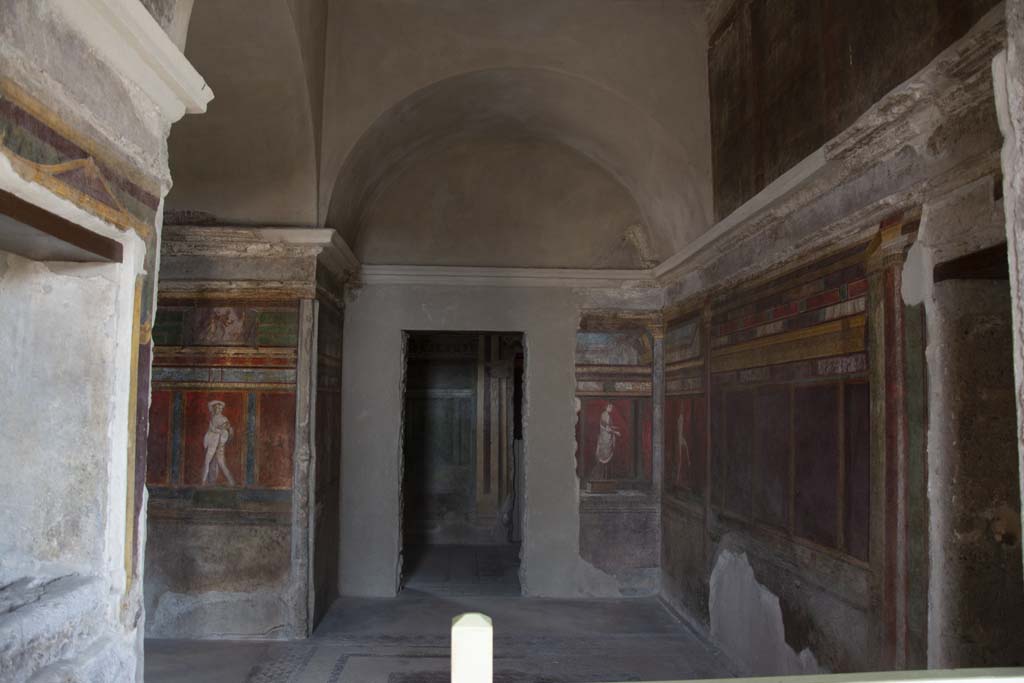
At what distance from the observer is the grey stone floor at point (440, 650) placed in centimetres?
458

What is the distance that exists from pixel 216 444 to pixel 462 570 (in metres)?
3.27

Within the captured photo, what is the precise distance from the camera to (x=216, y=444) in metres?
5.34

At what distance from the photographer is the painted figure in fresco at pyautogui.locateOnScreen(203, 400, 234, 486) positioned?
5324 millimetres

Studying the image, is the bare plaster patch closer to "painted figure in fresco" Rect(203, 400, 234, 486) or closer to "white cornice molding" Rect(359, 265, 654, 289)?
"white cornice molding" Rect(359, 265, 654, 289)

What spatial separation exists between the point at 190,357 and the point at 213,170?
141cm

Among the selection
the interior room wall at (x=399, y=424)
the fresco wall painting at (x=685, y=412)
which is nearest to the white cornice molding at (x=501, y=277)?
the interior room wall at (x=399, y=424)

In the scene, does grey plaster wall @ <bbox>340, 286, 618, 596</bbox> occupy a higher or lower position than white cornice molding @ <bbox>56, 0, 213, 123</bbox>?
lower

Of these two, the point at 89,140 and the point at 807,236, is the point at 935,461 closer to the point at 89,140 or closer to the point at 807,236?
the point at 807,236

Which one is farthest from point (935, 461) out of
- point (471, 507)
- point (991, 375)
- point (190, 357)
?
point (471, 507)

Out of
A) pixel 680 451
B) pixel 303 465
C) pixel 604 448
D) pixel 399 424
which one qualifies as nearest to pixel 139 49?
pixel 303 465

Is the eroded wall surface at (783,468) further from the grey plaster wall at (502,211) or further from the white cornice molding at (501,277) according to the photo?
the grey plaster wall at (502,211)

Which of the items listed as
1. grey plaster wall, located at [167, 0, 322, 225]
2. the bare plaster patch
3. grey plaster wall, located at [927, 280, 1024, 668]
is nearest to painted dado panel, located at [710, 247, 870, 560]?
the bare plaster patch

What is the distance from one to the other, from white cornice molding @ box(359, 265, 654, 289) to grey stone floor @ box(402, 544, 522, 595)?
9.49 ft

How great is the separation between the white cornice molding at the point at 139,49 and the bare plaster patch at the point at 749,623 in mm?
3851
